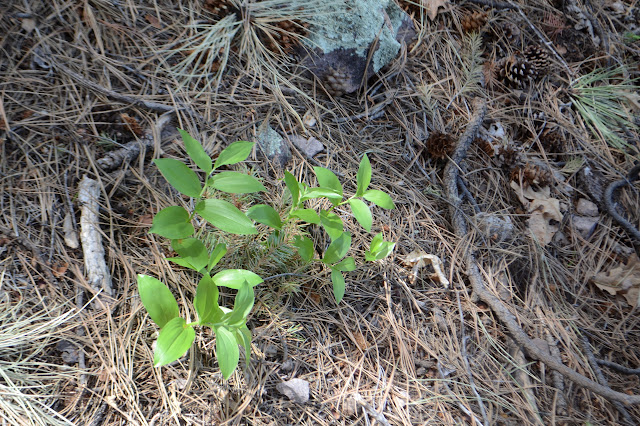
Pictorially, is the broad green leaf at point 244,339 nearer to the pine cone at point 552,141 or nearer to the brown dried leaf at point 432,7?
the pine cone at point 552,141

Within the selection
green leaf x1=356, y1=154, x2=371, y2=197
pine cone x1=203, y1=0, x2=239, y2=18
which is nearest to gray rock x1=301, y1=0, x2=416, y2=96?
pine cone x1=203, y1=0, x2=239, y2=18

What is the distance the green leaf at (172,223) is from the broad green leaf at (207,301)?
168mm

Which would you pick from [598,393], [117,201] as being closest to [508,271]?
[598,393]

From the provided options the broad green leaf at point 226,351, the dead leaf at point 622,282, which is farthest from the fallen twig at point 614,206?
the broad green leaf at point 226,351

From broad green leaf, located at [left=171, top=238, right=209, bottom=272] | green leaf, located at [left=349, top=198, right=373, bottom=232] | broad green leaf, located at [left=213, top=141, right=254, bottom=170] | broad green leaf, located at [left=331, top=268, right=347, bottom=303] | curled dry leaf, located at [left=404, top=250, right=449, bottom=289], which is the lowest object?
curled dry leaf, located at [left=404, top=250, right=449, bottom=289]

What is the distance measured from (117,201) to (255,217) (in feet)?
1.84

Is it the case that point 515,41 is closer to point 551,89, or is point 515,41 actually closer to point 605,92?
point 551,89

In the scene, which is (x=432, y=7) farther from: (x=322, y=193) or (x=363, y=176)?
(x=322, y=193)

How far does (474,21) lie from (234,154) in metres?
1.90

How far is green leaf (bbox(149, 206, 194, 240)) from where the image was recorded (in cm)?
111

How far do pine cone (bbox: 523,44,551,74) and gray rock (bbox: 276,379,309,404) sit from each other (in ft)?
7.40

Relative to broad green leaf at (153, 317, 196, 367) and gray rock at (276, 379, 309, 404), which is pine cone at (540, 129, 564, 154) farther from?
broad green leaf at (153, 317, 196, 367)

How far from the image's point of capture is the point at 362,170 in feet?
4.68

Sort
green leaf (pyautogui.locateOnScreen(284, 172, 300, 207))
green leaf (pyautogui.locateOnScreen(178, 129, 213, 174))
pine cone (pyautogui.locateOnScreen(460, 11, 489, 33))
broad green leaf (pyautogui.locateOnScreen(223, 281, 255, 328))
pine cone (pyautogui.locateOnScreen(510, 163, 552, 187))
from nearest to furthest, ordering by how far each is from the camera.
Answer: broad green leaf (pyautogui.locateOnScreen(223, 281, 255, 328)) → green leaf (pyautogui.locateOnScreen(178, 129, 213, 174)) → green leaf (pyautogui.locateOnScreen(284, 172, 300, 207)) → pine cone (pyautogui.locateOnScreen(510, 163, 552, 187)) → pine cone (pyautogui.locateOnScreen(460, 11, 489, 33))
